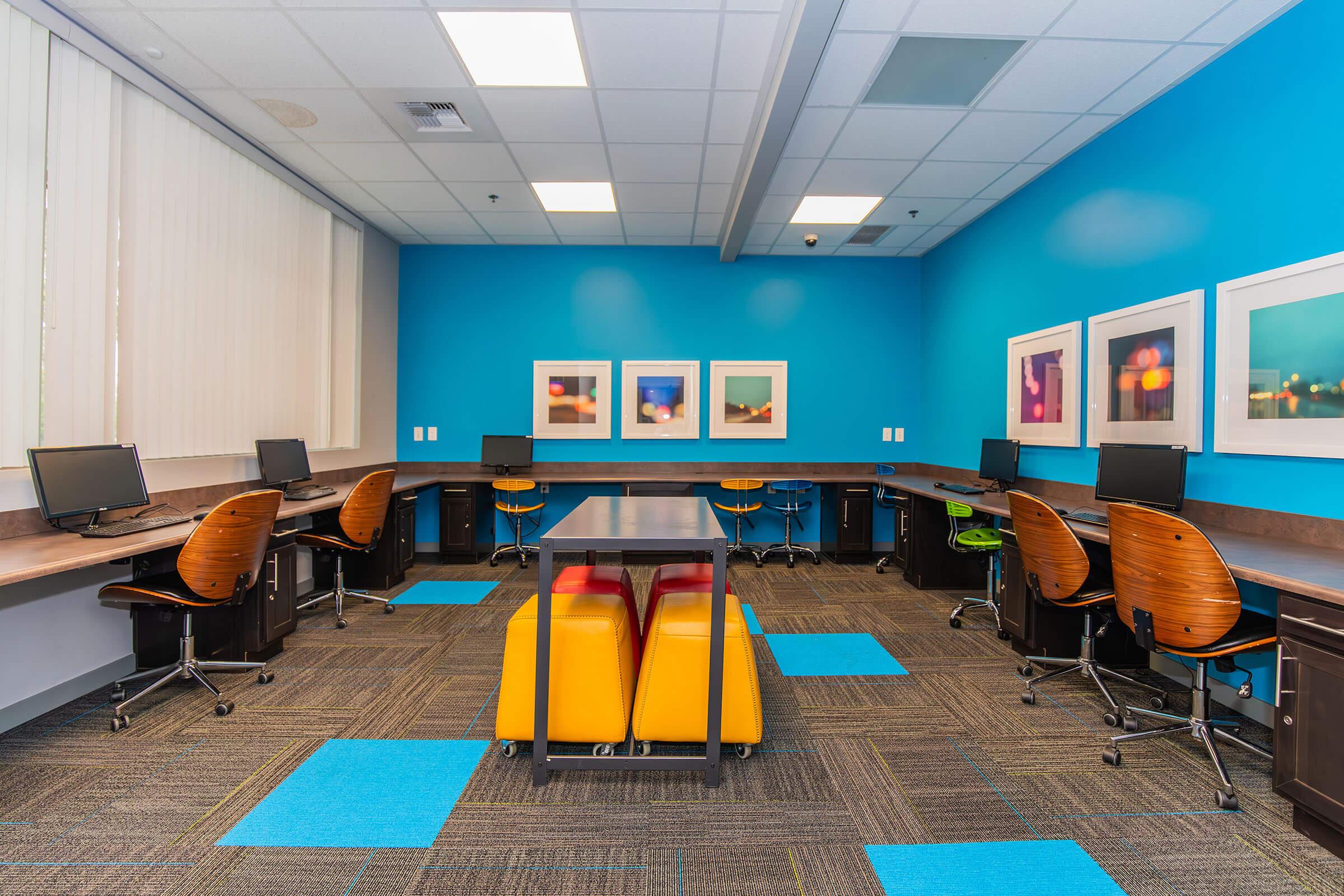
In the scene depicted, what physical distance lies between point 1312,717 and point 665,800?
6.68ft

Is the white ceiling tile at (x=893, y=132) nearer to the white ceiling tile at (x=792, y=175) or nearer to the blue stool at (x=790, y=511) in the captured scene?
the white ceiling tile at (x=792, y=175)

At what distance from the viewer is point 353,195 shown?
4.68 meters

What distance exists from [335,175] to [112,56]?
1475 millimetres

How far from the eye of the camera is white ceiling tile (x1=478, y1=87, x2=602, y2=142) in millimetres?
3211

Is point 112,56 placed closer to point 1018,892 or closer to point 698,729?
point 698,729

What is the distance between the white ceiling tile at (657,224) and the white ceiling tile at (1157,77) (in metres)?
3.00

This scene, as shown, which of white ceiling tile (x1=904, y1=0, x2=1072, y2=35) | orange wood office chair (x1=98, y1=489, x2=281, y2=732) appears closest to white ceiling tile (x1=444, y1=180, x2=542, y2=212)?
orange wood office chair (x1=98, y1=489, x2=281, y2=732)

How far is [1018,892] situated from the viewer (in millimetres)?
1572

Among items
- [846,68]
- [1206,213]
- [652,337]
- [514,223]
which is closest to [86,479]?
[514,223]

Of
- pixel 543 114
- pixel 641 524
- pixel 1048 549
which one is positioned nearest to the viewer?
pixel 641 524

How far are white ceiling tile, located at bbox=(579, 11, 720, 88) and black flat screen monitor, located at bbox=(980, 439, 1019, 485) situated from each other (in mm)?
3080

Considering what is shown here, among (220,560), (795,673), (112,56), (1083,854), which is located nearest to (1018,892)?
(1083,854)

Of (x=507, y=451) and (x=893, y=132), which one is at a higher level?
(x=893, y=132)

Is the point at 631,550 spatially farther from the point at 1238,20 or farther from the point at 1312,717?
the point at 1238,20
